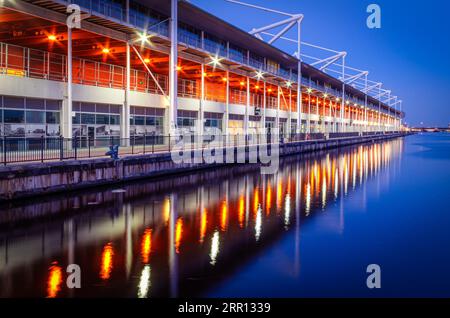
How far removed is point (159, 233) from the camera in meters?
10.9

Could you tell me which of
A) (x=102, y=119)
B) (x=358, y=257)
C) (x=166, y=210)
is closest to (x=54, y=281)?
(x=358, y=257)

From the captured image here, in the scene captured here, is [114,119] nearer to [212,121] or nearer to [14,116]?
[14,116]

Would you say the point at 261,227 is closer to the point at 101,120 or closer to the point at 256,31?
the point at 101,120

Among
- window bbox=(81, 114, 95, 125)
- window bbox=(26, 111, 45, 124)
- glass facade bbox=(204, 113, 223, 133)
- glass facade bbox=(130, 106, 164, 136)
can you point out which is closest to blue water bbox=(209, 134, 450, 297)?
window bbox=(26, 111, 45, 124)

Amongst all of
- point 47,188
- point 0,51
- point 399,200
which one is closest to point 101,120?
point 0,51

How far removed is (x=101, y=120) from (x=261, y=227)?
79.0 feet

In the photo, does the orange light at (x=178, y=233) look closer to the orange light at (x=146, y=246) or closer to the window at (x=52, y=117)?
the orange light at (x=146, y=246)

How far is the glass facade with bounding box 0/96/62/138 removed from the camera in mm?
26062

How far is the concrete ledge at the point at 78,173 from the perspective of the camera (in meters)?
14.5

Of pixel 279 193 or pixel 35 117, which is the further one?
pixel 35 117

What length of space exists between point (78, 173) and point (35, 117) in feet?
40.7

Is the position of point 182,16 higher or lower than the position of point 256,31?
lower

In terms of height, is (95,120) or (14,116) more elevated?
(95,120)
